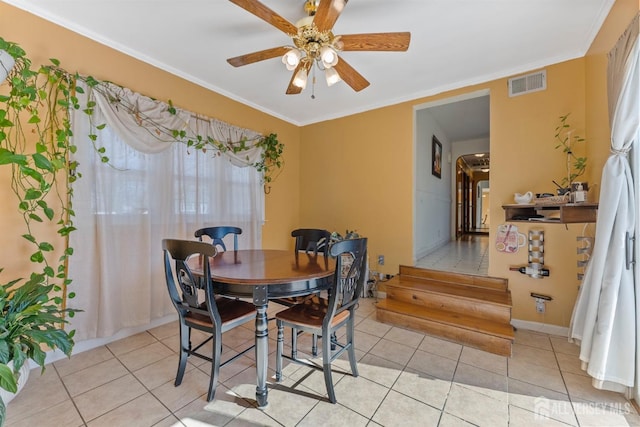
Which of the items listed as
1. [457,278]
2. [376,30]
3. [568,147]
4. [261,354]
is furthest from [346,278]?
[568,147]

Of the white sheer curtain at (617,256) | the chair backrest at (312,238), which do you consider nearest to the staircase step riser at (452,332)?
the white sheer curtain at (617,256)

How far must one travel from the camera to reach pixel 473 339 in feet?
7.48

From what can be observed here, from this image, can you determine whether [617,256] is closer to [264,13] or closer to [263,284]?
[263,284]

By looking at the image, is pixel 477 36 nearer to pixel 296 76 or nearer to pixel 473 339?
pixel 296 76

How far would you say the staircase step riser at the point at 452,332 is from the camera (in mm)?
2152

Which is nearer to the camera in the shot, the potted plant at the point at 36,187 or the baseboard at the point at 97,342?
the potted plant at the point at 36,187

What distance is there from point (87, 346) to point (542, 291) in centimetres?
421

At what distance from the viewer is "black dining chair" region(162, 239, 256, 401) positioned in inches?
59.2

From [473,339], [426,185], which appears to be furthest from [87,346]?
[426,185]

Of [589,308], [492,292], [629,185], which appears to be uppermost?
[629,185]

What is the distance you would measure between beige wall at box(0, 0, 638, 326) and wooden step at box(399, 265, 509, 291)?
0.09 m

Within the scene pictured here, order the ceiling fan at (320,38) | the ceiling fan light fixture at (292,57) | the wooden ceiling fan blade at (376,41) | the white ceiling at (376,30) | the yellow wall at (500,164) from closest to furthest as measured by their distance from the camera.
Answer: the ceiling fan at (320,38) < the wooden ceiling fan blade at (376,41) < the ceiling fan light fixture at (292,57) < the white ceiling at (376,30) < the yellow wall at (500,164)

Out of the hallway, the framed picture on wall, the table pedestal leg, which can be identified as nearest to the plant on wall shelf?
the hallway

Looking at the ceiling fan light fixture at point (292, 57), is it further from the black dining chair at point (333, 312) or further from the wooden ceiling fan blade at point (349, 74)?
the black dining chair at point (333, 312)
